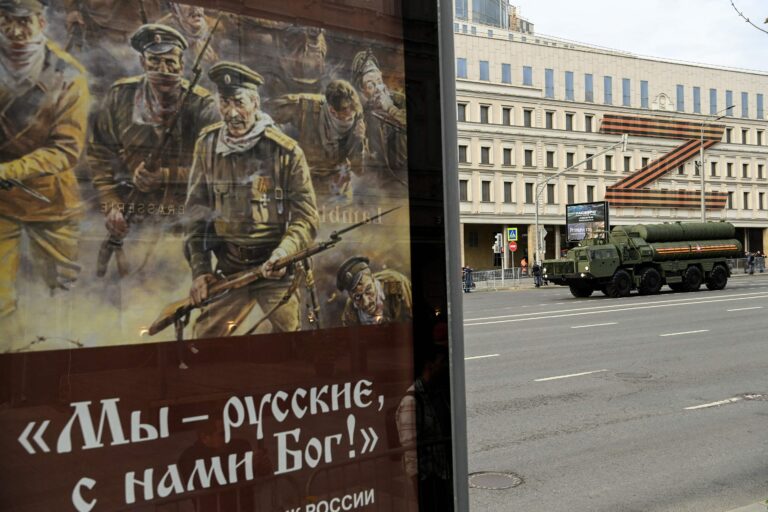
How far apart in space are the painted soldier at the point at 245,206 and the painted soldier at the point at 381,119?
237 millimetres

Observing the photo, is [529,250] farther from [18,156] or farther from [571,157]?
[18,156]

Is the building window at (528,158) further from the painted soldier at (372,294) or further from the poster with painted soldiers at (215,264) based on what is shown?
the painted soldier at (372,294)

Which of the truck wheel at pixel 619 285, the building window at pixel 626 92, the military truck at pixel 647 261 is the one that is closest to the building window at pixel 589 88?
the building window at pixel 626 92

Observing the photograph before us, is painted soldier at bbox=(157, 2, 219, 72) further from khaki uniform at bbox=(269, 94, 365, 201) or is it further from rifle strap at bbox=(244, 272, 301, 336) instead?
rifle strap at bbox=(244, 272, 301, 336)

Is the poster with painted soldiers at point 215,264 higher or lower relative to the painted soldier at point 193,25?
lower

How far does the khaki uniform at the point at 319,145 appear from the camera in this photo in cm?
189

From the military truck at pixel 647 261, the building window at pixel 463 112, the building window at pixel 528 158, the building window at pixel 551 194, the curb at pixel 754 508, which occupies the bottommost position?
the curb at pixel 754 508

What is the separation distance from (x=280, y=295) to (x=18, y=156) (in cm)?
66

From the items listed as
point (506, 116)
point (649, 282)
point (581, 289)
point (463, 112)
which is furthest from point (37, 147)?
point (506, 116)

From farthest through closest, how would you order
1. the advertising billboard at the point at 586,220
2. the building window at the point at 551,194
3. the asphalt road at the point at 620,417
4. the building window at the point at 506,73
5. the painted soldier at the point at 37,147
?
the building window at the point at 551,194 → the building window at the point at 506,73 → the advertising billboard at the point at 586,220 → the asphalt road at the point at 620,417 → the painted soldier at the point at 37,147

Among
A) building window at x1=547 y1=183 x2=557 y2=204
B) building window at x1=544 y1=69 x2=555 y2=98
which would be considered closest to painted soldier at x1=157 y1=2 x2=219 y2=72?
building window at x1=547 y1=183 x2=557 y2=204

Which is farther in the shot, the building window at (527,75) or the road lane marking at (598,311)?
the building window at (527,75)

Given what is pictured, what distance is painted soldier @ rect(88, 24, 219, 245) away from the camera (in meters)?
1.63

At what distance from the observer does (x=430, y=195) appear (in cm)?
220
